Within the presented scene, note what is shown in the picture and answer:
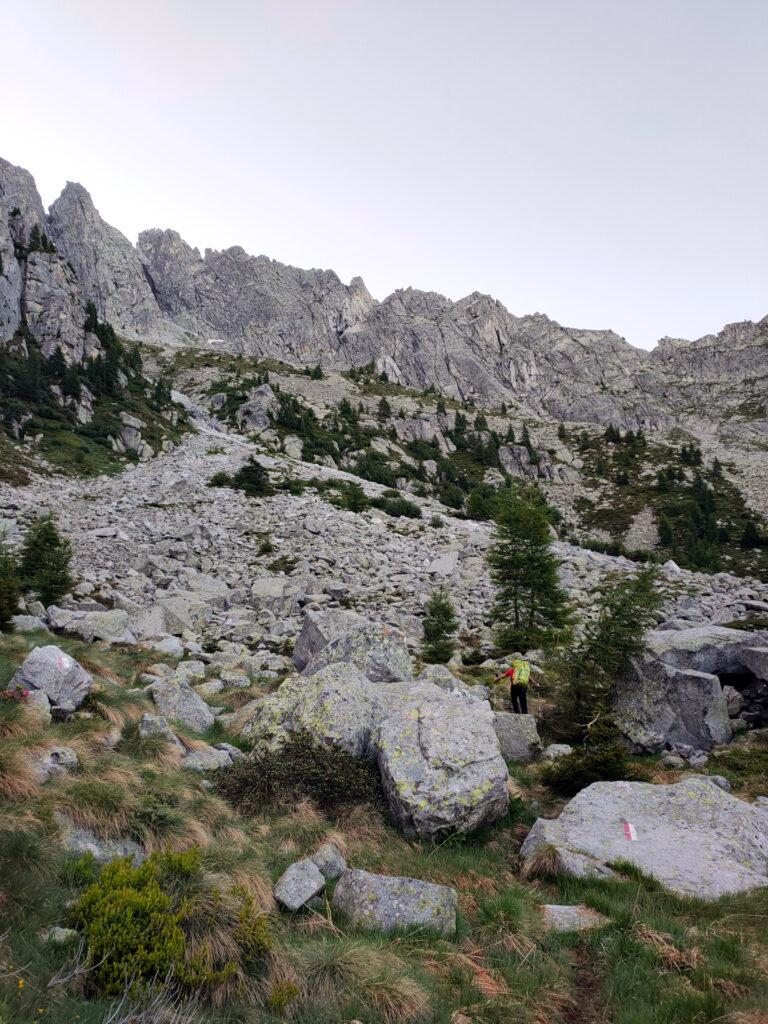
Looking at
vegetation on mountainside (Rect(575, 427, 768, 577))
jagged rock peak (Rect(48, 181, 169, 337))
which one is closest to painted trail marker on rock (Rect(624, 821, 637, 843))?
vegetation on mountainside (Rect(575, 427, 768, 577))

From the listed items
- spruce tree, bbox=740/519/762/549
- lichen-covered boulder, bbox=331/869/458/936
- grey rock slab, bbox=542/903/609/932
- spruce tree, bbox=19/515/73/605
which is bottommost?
spruce tree, bbox=19/515/73/605

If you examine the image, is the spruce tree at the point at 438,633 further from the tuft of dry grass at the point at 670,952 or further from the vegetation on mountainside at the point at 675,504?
the vegetation on mountainside at the point at 675,504

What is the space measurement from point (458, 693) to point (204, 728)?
557 cm

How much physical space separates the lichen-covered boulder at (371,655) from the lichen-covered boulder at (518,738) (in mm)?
2780

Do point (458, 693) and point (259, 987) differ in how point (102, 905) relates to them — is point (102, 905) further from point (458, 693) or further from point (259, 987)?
point (458, 693)

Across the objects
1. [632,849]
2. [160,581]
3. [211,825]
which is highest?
[632,849]

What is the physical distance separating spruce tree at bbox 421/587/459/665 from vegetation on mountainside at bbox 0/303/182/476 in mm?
29344

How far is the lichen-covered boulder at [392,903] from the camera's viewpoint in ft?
17.1

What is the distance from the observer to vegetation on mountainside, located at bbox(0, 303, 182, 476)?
39219mm

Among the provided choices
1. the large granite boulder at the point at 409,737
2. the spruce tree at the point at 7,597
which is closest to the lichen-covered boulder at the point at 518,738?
the large granite boulder at the point at 409,737

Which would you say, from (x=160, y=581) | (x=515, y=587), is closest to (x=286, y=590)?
(x=160, y=581)

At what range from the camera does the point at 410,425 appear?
282ft

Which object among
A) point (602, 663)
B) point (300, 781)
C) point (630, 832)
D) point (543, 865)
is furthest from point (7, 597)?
point (602, 663)

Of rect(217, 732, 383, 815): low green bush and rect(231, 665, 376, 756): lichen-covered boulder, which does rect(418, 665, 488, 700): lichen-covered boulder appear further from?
rect(217, 732, 383, 815): low green bush
